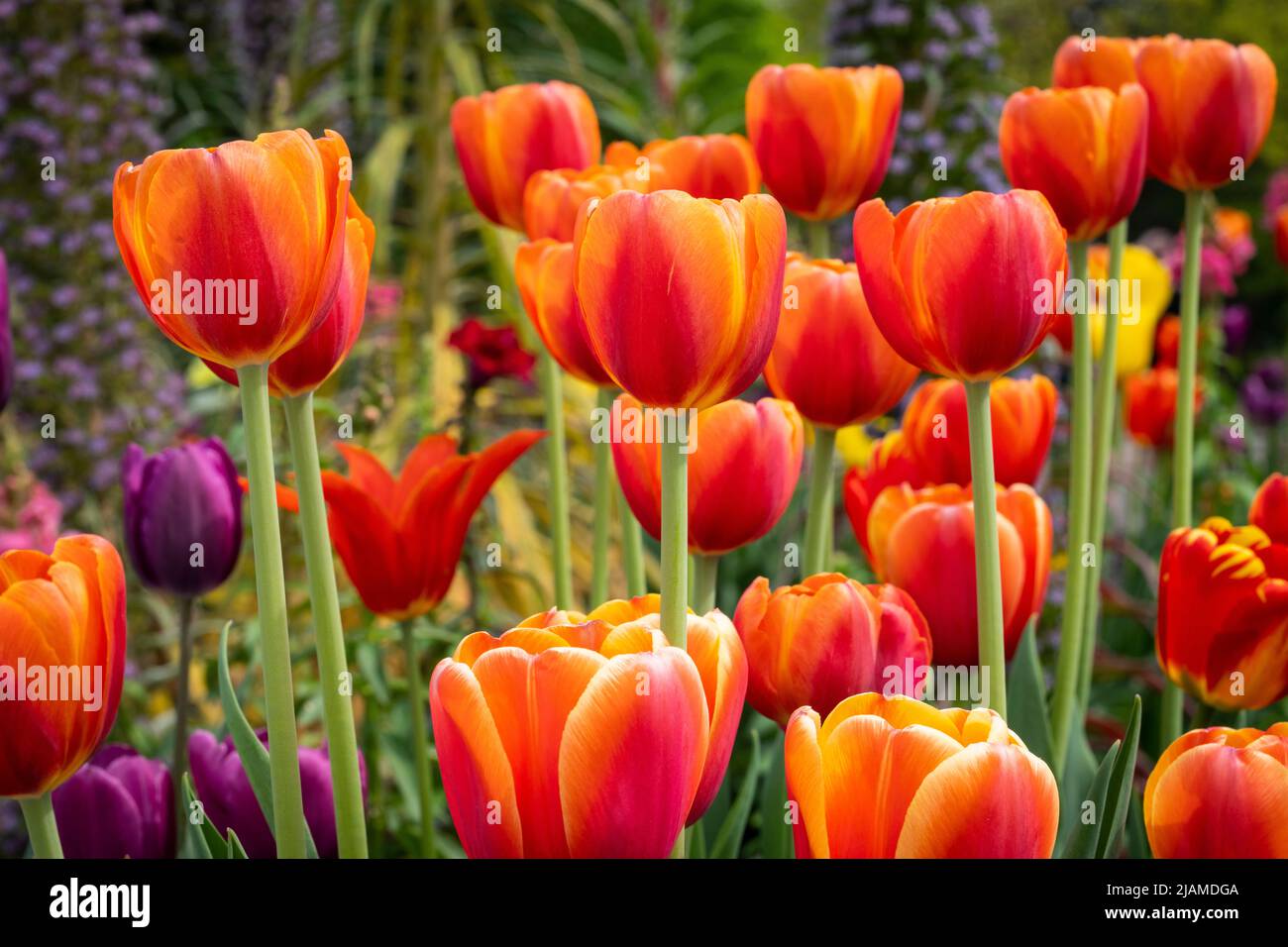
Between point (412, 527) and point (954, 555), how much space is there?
1.00ft

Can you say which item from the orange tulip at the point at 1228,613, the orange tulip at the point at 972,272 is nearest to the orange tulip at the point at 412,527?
the orange tulip at the point at 972,272

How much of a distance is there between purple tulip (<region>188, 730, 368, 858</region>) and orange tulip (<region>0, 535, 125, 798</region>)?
12cm

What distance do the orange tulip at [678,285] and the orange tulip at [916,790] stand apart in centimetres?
14

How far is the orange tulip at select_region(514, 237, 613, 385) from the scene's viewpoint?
2.26 feet

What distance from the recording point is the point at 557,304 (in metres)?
0.70

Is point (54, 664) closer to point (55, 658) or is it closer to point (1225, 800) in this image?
point (55, 658)

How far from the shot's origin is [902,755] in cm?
47

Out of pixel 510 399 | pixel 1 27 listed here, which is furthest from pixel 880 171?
pixel 1 27

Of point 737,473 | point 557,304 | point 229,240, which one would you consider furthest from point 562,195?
point 229,240

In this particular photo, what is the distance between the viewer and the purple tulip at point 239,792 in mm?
671

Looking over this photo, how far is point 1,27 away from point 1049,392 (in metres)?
2.39

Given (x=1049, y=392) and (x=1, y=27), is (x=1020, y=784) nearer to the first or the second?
(x=1049, y=392)

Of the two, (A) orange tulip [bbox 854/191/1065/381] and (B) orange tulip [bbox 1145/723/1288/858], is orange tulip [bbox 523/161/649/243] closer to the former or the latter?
(A) orange tulip [bbox 854/191/1065/381]
